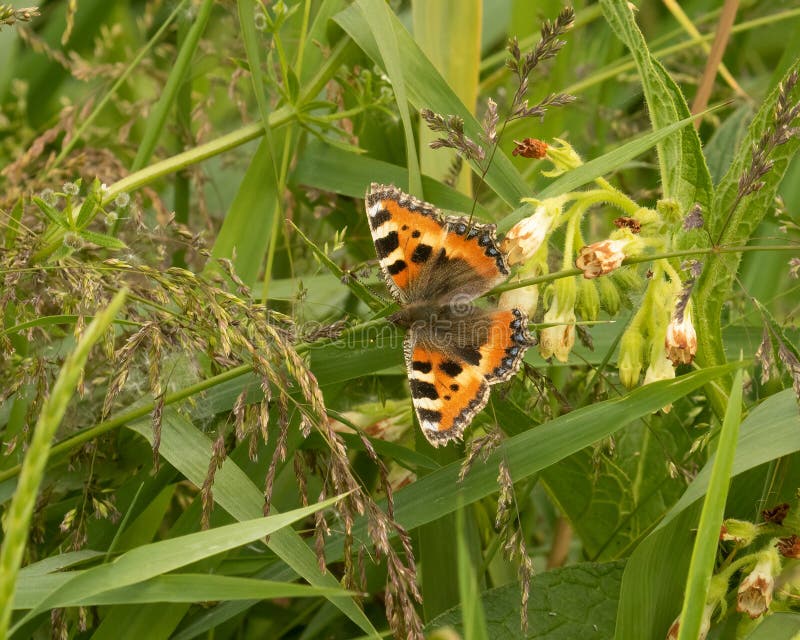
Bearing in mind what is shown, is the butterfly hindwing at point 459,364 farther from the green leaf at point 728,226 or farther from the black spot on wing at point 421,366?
the green leaf at point 728,226

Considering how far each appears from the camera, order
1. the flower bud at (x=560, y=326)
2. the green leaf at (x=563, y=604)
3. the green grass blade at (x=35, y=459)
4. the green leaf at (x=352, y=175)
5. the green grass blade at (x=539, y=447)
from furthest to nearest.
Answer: the green leaf at (x=352, y=175), the flower bud at (x=560, y=326), the green leaf at (x=563, y=604), the green grass blade at (x=539, y=447), the green grass blade at (x=35, y=459)

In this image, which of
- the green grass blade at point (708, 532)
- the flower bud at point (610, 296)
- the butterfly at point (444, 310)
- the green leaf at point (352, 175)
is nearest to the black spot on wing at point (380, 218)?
the butterfly at point (444, 310)

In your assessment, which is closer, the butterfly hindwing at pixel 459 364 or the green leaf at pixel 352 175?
the butterfly hindwing at pixel 459 364

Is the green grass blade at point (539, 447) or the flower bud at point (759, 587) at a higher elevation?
the green grass blade at point (539, 447)

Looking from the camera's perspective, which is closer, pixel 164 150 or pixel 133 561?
pixel 133 561

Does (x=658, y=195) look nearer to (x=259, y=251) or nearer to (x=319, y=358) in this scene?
(x=259, y=251)

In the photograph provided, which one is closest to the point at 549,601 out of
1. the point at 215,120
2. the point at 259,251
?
the point at 259,251

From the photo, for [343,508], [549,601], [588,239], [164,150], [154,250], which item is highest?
[164,150]

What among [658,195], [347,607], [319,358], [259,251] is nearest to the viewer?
[347,607]
